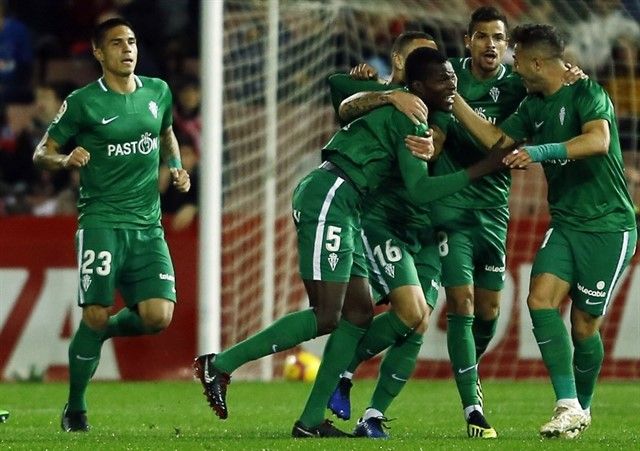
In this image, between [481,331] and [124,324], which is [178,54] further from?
[481,331]

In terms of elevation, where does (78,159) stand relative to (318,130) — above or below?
below

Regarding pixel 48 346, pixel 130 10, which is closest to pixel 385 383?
pixel 48 346

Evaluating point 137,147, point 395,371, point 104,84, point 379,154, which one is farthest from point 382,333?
point 104,84

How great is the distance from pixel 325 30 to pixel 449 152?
5.73 m

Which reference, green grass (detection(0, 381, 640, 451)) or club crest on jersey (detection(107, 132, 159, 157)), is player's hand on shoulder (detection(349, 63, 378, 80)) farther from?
green grass (detection(0, 381, 640, 451))

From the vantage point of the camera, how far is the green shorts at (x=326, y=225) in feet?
24.8

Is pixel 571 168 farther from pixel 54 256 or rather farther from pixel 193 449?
pixel 54 256

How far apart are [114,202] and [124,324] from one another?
2.28 ft

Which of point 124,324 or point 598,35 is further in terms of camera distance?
point 598,35

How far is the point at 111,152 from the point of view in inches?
347

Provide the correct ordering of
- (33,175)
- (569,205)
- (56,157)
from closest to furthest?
(569,205)
(56,157)
(33,175)

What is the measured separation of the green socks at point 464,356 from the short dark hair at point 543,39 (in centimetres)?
149

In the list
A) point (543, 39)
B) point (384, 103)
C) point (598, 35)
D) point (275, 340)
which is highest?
point (598, 35)

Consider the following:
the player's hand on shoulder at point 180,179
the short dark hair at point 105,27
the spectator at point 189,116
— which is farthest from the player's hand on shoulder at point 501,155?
the spectator at point 189,116
